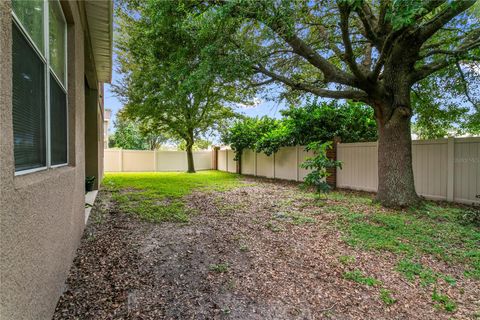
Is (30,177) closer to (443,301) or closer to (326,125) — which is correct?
(443,301)

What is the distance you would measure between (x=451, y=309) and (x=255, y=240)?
7.66 feet

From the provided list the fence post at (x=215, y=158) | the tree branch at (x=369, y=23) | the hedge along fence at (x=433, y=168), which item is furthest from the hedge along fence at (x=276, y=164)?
the tree branch at (x=369, y=23)

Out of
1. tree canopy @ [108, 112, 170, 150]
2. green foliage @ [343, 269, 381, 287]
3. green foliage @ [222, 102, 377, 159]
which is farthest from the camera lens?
tree canopy @ [108, 112, 170, 150]

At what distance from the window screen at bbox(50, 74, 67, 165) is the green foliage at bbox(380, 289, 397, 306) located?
3482mm

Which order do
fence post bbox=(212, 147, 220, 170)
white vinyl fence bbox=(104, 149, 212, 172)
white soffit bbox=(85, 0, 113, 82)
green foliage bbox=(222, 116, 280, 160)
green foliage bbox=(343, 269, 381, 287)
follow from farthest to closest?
fence post bbox=(212, 147, 220, 170) → white vinyl fence bbox=(104, 149, 212, 172) → green foliage bbox=(222, 116, 280, 160) → white soffit bbox=(85, 0, 113, 82) → green foliage bbox=(343, 269, 381, 287)

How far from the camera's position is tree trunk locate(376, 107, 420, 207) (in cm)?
561

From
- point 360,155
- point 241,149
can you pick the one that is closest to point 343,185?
point 360,155

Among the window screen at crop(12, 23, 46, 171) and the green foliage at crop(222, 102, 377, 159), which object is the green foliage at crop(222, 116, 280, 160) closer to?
the green foliage at crop(222, 102, 377, 159)

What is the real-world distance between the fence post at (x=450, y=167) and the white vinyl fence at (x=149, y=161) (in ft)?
52.5

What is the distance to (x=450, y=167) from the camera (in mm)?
6023

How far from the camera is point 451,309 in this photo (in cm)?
240

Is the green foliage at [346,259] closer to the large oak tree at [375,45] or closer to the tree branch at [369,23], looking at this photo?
the large oak tree at [375,45]

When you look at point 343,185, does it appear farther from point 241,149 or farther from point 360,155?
point 241,149

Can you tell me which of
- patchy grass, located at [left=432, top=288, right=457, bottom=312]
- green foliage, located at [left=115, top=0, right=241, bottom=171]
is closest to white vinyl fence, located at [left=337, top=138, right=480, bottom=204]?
patchy grass, located at [left=432, top=288, right=457, bottom=312]
